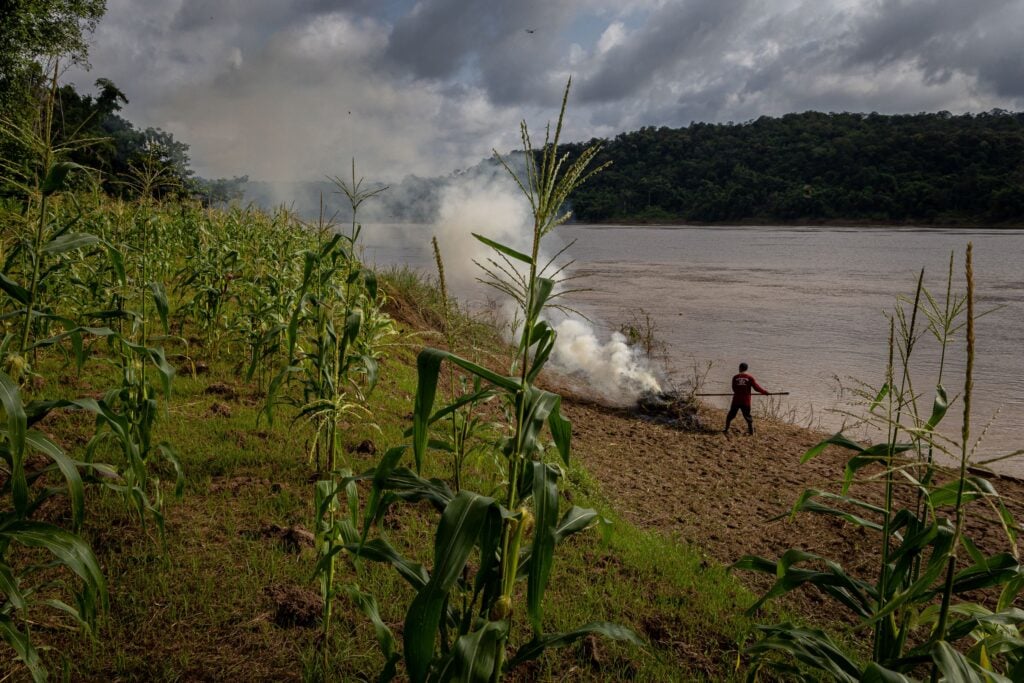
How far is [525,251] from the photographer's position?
3691 centimetres

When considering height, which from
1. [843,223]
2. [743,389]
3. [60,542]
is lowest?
[743,389]

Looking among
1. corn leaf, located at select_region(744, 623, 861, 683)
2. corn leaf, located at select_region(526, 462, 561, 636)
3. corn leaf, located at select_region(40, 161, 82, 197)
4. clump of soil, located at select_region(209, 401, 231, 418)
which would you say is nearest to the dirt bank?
corn leaf, located at select_region(744, 623, 861, 683)

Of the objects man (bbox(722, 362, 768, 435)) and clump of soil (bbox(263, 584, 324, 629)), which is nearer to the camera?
clump of soil (bbox(263, 584, 324, 629))

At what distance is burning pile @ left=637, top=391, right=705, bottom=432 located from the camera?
10.1 meters

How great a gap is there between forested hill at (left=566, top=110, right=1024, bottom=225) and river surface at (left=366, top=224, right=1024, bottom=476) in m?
14.1

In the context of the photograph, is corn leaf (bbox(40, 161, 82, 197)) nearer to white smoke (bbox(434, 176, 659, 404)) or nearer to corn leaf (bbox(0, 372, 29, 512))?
corn leaf (bbox(0, 372, 29, 512))

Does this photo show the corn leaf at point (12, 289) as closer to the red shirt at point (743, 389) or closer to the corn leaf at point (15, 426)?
the corn leaf at point (15, 426)

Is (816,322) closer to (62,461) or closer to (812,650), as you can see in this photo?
(812,650)

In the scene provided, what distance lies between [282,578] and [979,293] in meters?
29.2

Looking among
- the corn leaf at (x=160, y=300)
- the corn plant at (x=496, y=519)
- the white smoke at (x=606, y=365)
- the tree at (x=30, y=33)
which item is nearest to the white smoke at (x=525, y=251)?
the white smoke at (x=606, y=365)

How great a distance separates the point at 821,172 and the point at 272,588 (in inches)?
2998

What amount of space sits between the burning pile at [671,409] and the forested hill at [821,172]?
173 ft

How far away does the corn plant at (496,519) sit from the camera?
1.78 metres

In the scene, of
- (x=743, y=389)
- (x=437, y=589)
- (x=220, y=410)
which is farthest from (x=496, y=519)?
(x=743, y=389)
